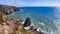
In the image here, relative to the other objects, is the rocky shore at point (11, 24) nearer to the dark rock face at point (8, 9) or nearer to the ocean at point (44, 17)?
the dark rock face at point (8, 9)

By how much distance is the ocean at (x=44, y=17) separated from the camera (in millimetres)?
5398

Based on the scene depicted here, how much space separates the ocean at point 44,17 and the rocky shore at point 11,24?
141 mm

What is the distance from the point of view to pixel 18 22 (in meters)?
5.43

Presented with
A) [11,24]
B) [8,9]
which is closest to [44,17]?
[11,24]

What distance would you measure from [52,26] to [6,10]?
5.66 ft

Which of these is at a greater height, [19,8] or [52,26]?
[19,8]

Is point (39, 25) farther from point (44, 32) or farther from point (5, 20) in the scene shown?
point (5, 20)

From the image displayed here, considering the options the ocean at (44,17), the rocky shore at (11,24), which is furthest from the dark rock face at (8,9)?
the ocean at (44,17)

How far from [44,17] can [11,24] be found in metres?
1.19

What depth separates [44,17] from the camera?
5457 millimetres

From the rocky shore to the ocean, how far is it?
0.14 meters

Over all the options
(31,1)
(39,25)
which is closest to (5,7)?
(31,1)

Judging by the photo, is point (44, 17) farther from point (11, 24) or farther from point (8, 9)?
point (8, 9)

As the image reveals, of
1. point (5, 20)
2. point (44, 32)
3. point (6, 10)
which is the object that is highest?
point (6, 10)
